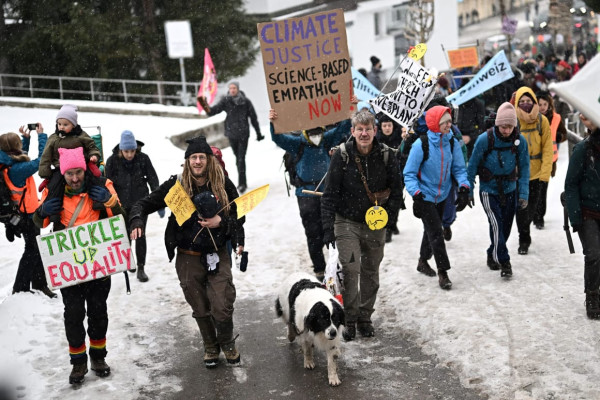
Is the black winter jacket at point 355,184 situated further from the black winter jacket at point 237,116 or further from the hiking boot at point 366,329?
the black winter jacket at point 237,116

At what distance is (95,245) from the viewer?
641cm

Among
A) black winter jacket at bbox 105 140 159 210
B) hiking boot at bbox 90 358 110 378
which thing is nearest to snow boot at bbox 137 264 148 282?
black winter jacket at bbox 105 140 159 210

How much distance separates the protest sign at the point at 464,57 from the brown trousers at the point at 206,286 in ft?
51.2

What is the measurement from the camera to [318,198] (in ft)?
28.8

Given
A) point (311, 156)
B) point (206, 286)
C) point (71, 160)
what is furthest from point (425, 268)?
point (71, 160)

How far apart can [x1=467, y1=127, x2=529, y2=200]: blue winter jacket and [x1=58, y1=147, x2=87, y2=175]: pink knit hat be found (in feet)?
13.9

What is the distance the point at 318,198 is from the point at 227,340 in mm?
Result: 2539

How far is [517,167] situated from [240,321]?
11.2ft

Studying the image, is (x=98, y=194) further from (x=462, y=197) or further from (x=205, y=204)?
(x=462, y=197)

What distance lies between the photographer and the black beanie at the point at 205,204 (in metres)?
6.39

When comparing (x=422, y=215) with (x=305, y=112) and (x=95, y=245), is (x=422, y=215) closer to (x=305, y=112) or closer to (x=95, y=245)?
(x=305, y=112)

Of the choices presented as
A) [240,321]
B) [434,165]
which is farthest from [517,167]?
[240,321]

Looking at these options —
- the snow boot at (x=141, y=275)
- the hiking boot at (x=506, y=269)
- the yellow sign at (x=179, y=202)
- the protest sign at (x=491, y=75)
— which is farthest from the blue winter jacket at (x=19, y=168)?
the protest sign at (x=491, y=75)

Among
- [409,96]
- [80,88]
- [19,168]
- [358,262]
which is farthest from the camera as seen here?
[80,88]
